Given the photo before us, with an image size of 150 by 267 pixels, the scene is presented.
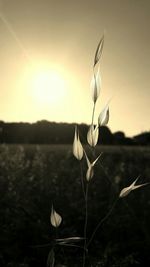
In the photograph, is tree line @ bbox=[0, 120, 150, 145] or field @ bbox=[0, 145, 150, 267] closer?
field @ bbox=[0, 145, 150, 267]

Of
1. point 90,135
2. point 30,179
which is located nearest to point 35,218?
point 30,179

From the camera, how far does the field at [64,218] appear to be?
11.1 ft

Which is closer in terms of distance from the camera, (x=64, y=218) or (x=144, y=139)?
(x=64, y=218)

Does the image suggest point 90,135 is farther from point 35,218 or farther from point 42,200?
point 42,200

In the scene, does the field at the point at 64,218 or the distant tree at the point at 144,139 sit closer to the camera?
the field at the point at 64,218

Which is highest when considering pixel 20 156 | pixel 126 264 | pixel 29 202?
pixel 20 156

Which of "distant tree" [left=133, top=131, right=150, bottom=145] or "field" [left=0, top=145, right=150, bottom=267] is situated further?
"distant tree" [left=133, top=131, right=150, bottom=145]

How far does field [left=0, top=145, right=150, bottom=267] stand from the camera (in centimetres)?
338

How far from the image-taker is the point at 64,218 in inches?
156

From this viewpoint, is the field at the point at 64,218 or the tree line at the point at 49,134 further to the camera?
the tree line at the point at 49,134

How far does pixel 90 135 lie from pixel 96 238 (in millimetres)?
2839

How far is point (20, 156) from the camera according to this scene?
4863mm

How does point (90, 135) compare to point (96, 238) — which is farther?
point (96, 238)

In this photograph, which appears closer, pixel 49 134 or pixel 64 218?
pixel 64 218
